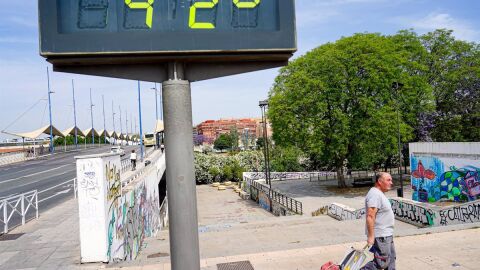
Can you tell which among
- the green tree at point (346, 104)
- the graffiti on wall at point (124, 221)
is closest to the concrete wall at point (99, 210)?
the graffiti on wall at point (124, 221)

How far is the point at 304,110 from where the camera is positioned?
3041cm

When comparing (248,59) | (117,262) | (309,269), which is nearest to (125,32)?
(248,59)

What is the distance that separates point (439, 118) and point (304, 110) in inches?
555

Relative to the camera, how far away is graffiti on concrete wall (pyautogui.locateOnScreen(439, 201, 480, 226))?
13648 mm

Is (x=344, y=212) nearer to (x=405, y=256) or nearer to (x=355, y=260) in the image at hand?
(x=405, y=256)

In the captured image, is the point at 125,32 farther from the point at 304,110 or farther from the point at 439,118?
the point at 439,118

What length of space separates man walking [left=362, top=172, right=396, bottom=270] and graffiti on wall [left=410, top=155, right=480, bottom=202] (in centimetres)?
1568

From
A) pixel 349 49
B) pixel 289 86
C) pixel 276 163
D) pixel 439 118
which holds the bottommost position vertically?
pixel 276 163

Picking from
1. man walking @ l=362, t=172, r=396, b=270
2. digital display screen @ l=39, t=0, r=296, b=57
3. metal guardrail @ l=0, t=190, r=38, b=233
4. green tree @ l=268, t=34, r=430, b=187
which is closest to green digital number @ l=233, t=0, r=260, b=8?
digital display screen @ l=39, t=0, r=296, b=57

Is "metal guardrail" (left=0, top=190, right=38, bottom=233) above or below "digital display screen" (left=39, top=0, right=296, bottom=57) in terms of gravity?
below

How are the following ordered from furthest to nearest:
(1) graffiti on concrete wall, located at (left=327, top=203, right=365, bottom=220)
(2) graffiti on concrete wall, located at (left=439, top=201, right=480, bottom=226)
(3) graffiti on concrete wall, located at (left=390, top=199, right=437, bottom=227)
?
(1) graffiti on concrete wall, located at (left=327, top=203, right=365, bottom=220) → (3) graffiti on concrete wall, located at (left=390, top=199, right=437, bottom=227) → (2) graffiti on concrete wall, located at (left=439, top=201, right=480, bottom=226)

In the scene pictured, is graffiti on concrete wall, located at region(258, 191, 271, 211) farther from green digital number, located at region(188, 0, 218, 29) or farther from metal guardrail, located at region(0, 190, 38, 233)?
green digital number, located at region(188, 0, 218, 29)

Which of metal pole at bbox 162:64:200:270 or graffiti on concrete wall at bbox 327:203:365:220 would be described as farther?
graffiti on concrete wall at bbox 327:203:365:220

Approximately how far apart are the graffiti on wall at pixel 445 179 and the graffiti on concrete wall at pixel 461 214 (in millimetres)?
5252
